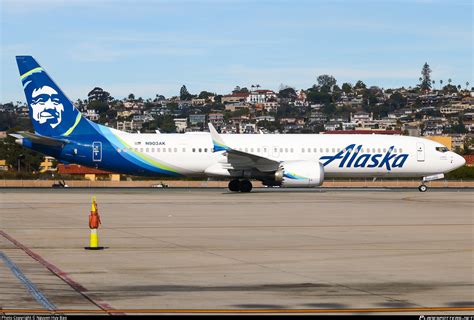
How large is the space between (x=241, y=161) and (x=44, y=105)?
11.5m

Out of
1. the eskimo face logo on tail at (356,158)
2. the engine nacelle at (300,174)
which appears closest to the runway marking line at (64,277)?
the engine nacelle at (300,174)

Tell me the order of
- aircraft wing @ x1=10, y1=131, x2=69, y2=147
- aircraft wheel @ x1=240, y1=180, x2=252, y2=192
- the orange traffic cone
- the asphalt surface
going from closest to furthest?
1. the asphalt surface
2. the orange traffic cone
3. aircraft wing @ x1=10, y1=131, x2=69, y2=147
4. aircraft wheel @ x1=240, y1=180, x2=252, y2=192

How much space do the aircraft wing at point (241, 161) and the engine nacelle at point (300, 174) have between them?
3.99 ft

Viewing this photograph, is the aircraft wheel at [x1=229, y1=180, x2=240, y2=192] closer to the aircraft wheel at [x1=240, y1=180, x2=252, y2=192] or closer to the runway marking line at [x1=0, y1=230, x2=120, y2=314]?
the aircraft wheel at [x1=240, y1=180, x2=252, y2=192]

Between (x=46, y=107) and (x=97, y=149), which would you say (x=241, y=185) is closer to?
(x=97, y=149)

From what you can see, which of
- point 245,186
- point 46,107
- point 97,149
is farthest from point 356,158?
point 46,107

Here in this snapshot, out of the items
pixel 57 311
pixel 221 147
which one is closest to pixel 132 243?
pixel 57 311

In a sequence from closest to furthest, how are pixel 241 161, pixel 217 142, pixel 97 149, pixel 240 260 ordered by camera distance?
pixel 240 260
pixel 241 161
pixel 217 142
pixel 97 149

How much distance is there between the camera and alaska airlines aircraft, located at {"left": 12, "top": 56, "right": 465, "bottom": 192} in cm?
5250

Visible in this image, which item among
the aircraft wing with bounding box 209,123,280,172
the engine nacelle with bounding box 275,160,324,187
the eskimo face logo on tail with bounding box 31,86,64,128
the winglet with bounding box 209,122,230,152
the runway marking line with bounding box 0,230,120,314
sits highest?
the eskimo face logo on tail with bounding box 31,86,64,128

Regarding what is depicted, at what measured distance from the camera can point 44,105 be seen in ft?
174

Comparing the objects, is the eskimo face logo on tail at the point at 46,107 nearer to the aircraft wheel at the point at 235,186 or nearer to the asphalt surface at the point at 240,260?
the aircraft wheel at the point at 235,186

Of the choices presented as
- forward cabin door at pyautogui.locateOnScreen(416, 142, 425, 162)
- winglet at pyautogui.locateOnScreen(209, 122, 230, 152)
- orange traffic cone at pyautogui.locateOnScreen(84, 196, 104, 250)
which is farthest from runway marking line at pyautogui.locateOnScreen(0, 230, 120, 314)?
forward cabin door at pyautogui.locateOnScreen(416, 142, 425, 162)

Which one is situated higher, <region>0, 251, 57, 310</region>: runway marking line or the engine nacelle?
the engine nacelle
